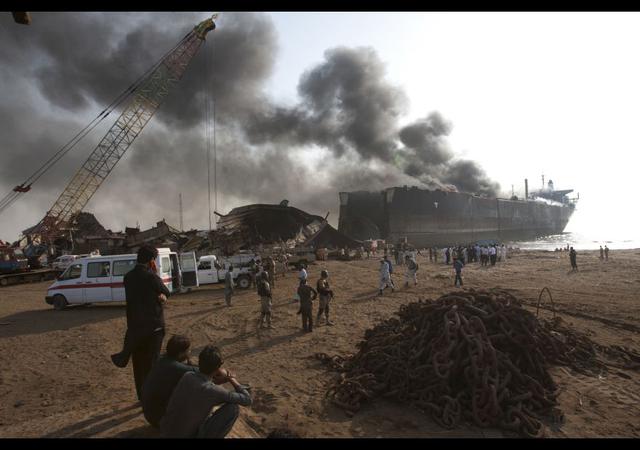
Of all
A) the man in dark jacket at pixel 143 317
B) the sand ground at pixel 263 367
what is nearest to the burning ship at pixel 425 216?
the sand ground at pixel 263 367

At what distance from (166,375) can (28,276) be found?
31.0m

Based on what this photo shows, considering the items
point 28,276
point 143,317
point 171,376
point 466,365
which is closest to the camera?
point 171,376

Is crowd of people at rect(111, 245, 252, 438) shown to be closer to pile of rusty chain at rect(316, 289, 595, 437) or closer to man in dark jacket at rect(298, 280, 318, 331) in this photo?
pile of rusty chain at rect(316, 289, 595, 437)

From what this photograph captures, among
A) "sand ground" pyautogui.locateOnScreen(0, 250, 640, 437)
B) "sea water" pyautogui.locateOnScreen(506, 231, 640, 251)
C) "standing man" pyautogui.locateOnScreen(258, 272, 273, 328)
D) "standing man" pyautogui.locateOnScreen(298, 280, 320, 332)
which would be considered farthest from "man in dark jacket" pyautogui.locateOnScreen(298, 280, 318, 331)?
"sea water" pyautogui.locateOnScreen(506, 231, 640, 251)

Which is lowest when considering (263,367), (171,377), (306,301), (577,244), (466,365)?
(263,367)

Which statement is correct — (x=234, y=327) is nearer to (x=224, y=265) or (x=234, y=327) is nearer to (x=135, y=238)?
(x=224, y=265)

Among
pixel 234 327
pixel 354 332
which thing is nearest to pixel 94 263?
pixel 234 327

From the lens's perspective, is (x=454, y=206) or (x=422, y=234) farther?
(x=454, y=206)

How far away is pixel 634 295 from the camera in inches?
564

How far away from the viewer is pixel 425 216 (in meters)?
57.3

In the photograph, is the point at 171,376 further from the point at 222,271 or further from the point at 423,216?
the point at 423,216

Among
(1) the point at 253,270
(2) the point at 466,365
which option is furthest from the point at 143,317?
(1) the point at 253,270

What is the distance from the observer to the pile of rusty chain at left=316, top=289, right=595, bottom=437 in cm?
505

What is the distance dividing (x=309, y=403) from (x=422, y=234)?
53811mm
